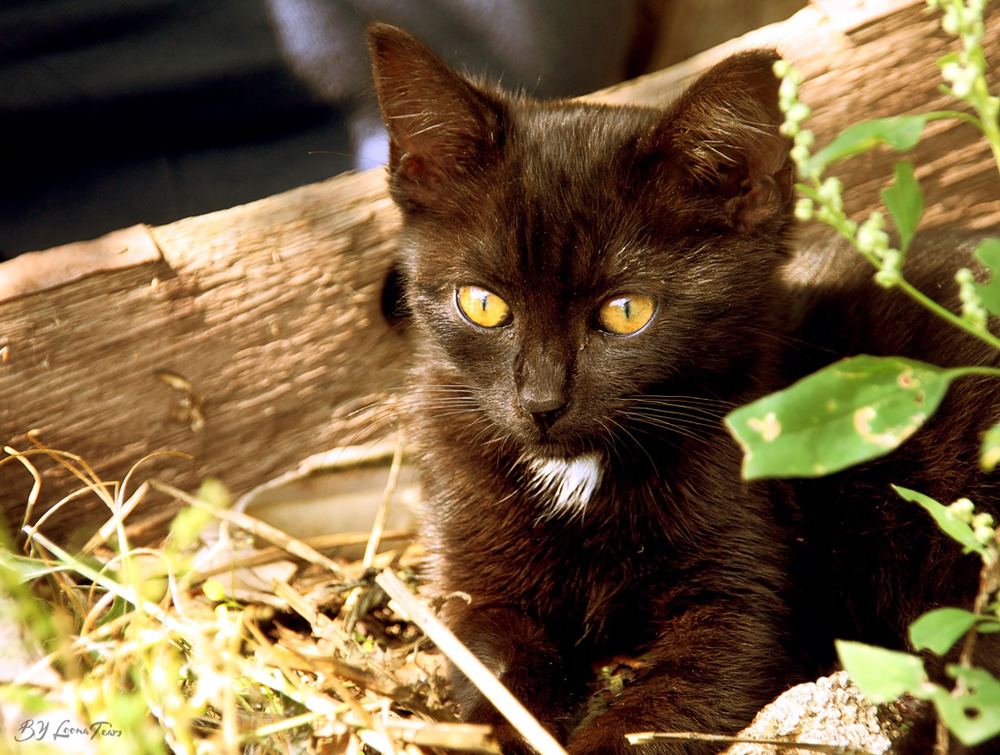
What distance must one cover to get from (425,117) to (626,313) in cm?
56

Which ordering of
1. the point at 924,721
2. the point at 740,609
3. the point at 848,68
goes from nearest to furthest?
1. the point at 924,721
2. the point at 740,609
3. the point at 848,68

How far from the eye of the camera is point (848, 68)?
82.1 inches

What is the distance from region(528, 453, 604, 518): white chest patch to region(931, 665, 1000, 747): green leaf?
89 centimetres

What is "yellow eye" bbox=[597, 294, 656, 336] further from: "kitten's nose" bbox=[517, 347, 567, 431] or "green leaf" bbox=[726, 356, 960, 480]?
"green leaf" bbox=[726, 356, 960, 480]

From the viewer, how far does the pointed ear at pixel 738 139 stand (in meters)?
1.47

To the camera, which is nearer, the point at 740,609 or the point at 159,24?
the point at 740,609

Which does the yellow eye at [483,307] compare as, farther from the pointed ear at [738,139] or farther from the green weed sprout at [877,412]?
the green weed sprout at [877,412]

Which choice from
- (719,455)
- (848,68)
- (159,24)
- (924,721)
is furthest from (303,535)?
(848,68)

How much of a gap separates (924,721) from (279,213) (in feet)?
5.43

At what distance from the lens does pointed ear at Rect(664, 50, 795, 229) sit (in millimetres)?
1474

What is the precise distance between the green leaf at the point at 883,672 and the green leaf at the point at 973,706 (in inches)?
1.1

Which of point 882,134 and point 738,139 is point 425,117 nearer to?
point 738,139

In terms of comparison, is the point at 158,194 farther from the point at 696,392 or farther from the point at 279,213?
the point at 696,392

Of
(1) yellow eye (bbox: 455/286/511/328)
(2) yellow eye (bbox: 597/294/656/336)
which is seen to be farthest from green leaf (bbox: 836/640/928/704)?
(1) yellow eye (bbox: 455/286/511/328)
